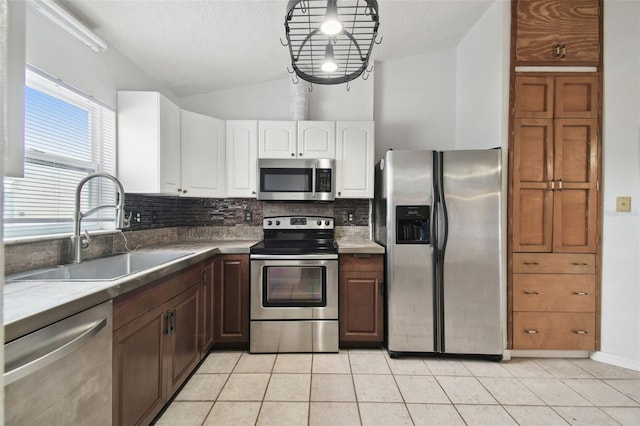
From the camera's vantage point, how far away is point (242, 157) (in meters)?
2.82

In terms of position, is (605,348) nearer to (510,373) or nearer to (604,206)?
(510,373)

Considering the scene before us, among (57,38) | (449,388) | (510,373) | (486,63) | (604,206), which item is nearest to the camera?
(57,38)

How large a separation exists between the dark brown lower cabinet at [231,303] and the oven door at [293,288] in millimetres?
88

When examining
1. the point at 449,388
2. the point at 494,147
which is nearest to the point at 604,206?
the point at 494,147

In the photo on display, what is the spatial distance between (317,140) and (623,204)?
2.56 metres

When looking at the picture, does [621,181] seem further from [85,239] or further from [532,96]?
[85,239]

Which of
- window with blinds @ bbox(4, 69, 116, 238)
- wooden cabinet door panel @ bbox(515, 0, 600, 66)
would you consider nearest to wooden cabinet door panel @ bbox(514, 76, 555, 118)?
wooden cabinet door panel @ bbox(515, 0, 600, 66)

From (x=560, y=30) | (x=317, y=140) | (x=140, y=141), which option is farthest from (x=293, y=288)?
(x=560, y=30)

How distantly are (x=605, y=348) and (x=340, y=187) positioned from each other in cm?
253

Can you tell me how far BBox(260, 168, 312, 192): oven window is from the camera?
277 centimetres

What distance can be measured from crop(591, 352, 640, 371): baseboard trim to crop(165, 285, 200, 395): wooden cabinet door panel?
313cm

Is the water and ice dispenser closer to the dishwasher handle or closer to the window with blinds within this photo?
the dishwasher handle

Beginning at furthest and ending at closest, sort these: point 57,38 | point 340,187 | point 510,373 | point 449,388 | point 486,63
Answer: point 340,187, point 486,63, point 510,373, point 449,388, point 57,38

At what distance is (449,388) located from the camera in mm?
1949
